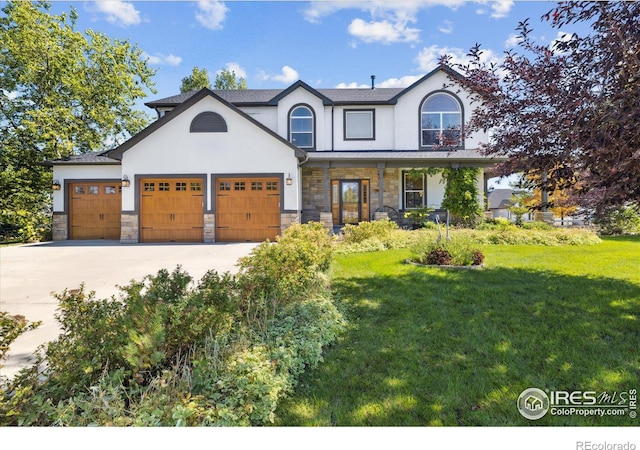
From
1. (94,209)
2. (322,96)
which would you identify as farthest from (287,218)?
(94,209)

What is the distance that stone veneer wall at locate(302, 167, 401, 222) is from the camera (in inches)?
590

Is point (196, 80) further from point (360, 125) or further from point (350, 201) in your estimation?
point (350, 201)

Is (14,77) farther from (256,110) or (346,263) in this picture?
(346,263)

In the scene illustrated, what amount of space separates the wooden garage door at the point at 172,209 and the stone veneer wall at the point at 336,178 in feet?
15.8

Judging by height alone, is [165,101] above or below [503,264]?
above

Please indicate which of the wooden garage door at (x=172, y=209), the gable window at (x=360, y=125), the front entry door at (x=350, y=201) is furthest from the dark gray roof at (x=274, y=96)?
the wooden garage door at (x=172, y=209)

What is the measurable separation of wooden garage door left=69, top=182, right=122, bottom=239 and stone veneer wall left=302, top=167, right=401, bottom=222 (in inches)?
321

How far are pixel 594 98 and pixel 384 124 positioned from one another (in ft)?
41.3

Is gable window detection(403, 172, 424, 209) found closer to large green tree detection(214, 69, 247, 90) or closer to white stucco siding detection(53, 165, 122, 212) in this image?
white stucco siding detection(53, 165, 122, 212)

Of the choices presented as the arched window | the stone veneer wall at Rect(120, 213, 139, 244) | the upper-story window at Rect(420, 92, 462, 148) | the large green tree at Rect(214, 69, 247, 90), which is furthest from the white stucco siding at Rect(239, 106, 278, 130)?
the large green tree at Rect(214, 69, 247, 90)

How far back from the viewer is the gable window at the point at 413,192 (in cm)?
1519

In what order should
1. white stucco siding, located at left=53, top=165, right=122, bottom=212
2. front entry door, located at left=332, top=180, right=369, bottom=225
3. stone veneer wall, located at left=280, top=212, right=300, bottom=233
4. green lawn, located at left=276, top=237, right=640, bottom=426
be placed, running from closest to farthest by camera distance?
1. green lawn, located at left=276, top=237, right=640, bottom=426
2. stone veneer wall, located at left=280, top=212, right=300, bottom=233
3. white stucco siding, located at left=53, top=165, right=122, bottom=212
4. front entry door, located at left=332, top=180, right=369, bottom=225

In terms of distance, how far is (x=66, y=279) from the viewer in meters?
6.32
